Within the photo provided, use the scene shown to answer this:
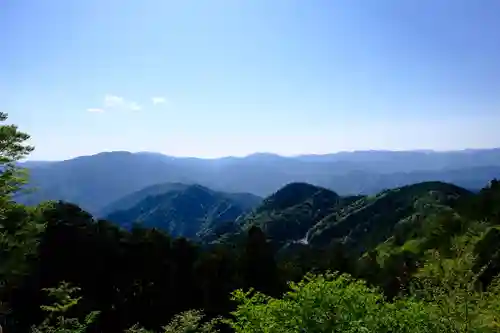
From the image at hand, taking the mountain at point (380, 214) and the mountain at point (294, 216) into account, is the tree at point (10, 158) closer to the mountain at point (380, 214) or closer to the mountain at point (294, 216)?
the mountain at point (380, 214)

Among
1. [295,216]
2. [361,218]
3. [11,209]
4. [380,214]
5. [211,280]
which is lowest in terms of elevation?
[295,216]


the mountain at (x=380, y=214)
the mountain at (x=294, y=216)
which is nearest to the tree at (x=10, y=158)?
the mountain at (x=380, y=214)

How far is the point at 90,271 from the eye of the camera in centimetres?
3853

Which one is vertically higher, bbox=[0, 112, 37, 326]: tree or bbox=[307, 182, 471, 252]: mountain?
bbox=[0, 112, 37, 326]: tree

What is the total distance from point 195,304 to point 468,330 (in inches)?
1252

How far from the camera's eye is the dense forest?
10660mm

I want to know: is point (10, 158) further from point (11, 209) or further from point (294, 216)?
point (294, 216)

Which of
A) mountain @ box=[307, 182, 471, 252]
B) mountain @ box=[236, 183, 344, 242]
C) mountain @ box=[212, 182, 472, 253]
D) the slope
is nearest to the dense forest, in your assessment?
mountain @ box=[212, 182, 472, 253]

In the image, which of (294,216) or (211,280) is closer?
(211,280)

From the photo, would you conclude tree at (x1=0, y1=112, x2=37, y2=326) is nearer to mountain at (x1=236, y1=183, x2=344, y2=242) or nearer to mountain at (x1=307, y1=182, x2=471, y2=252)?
mountain at (x1=307, y1=182, x2=471, y2=252)

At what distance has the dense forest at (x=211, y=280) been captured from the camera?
1066 cm

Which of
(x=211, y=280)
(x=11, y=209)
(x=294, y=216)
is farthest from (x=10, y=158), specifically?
(x=294, y=216)

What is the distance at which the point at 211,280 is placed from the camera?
133 ft

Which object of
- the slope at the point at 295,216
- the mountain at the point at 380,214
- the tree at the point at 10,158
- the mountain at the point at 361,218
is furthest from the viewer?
the slope at the point at 295,216
